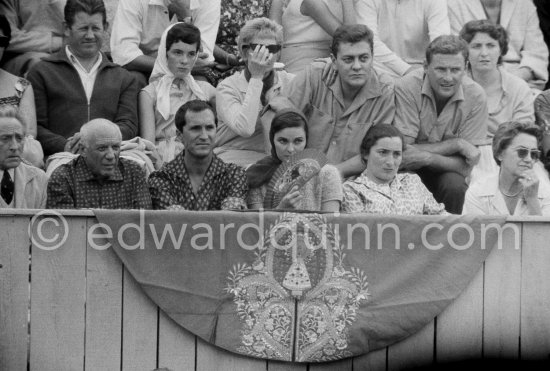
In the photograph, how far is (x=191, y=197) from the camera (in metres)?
6.80

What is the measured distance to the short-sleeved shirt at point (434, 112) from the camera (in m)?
7.74

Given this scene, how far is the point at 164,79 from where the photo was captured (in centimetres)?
809

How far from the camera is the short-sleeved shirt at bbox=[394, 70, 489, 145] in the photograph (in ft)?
25.4

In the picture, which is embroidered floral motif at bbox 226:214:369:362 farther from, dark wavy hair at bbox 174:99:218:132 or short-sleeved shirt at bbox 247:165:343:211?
dark wavy hair at bbox 174:99:218:132

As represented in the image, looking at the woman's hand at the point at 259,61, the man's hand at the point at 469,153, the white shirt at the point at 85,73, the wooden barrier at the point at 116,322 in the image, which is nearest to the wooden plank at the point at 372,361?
the wooden barrier at the point at 116,322

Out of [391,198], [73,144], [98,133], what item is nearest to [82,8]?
[73,144]

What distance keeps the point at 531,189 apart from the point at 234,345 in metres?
1.89

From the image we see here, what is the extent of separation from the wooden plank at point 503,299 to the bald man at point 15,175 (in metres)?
2.33

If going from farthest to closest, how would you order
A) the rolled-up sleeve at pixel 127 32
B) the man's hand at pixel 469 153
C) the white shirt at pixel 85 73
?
the rolled-up sleeve at pixel 127 32
the white shirt at pixel 85 73
the man's hand at pixel 469 153

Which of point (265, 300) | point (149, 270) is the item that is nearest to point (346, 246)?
point (265, 300)

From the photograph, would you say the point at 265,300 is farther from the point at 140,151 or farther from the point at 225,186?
the point at 140,151

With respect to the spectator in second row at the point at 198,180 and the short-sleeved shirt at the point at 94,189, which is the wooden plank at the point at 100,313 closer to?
the short-sleeved shirt at the point at 94,189

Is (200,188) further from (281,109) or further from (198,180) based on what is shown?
(281,109)

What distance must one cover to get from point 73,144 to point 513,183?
98.3 inches
